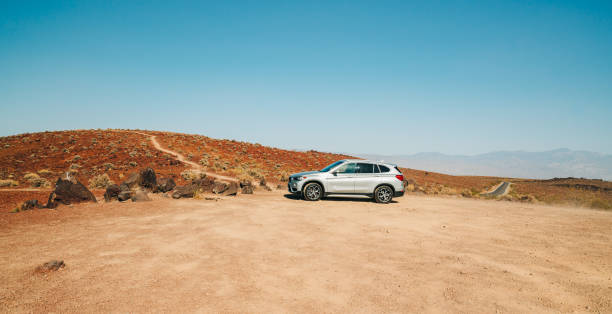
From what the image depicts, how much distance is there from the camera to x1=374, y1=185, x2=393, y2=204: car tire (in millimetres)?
12891

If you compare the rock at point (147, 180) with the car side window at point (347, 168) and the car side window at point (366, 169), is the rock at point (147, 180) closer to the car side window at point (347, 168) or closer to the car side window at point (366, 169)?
the car side window at point (347, 168)

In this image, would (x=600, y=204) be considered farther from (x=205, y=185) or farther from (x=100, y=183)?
(x=100, y=183)

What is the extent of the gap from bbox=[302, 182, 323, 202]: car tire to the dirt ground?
308 cm

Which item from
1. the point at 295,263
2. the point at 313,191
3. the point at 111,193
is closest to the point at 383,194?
the point at 313,191

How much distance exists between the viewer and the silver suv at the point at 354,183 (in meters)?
12.8

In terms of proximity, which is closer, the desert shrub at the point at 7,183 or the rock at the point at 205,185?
the rock at the point at 205,185

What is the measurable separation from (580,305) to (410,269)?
229cm

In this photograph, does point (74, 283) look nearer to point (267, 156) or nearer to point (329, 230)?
point (329, 230)

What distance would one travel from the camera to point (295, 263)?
5.56 metres

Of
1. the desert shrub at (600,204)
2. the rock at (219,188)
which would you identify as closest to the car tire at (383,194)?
the rock at (219,188)

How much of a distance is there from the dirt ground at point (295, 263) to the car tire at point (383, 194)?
3040 mm

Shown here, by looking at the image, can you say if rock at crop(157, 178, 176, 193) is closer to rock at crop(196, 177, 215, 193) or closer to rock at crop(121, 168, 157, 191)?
rock at crop(121, 168, 157, 191)

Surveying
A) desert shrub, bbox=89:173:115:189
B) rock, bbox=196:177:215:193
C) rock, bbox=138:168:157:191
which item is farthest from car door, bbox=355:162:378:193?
desert shrub, bbox=89:173:115:189

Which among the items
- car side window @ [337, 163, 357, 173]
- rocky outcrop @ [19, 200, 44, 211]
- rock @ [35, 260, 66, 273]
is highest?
car side window @ [337, 163, 357, 173]
